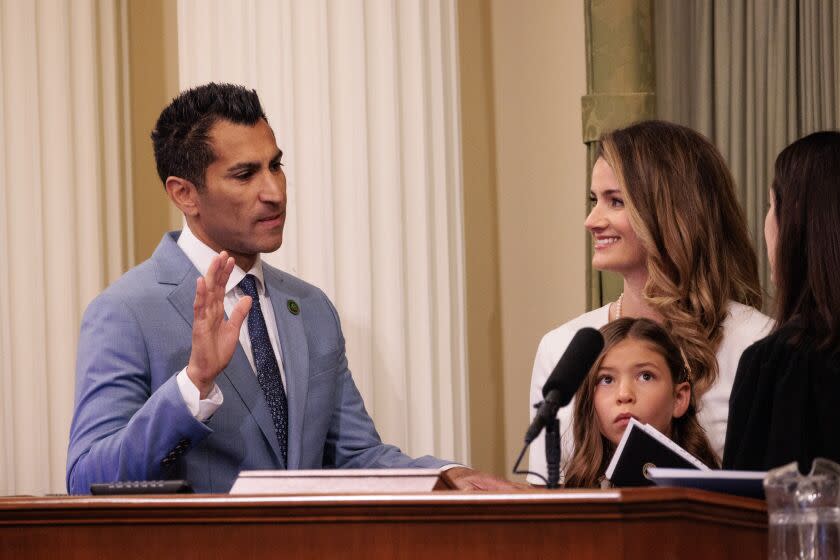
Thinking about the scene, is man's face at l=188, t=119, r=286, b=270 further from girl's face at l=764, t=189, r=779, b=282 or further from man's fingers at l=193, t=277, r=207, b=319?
girl's face at l=764, t=189, r=779, b=282

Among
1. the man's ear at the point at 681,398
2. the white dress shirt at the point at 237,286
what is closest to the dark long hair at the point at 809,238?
the man's ear at the point at 681,398

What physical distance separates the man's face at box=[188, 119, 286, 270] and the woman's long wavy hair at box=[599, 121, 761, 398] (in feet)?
3.12

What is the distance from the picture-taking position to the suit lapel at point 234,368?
3303 mm

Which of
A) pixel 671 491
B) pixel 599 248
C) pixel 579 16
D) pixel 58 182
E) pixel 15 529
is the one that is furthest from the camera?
pixel 579 16

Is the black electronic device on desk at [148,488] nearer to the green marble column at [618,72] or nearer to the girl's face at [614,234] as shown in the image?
the girl's face at [614,234]

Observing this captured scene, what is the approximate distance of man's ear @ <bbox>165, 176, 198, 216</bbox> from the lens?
11.4 feet

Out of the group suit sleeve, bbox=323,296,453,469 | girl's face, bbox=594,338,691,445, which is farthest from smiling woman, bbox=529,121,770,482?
suit sleeve, bbox=323,296,453,469

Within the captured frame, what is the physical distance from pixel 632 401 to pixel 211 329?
1071mm

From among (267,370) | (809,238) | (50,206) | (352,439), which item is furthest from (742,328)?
(50,206)

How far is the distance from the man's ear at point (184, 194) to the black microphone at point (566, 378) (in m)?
1.64

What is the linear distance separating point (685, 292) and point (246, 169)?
1.25 m

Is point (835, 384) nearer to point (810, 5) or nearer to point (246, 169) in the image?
point (246, 169)

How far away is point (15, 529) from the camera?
2.19 meters

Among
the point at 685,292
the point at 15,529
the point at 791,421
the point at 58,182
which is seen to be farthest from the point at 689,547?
the point at 58,182
